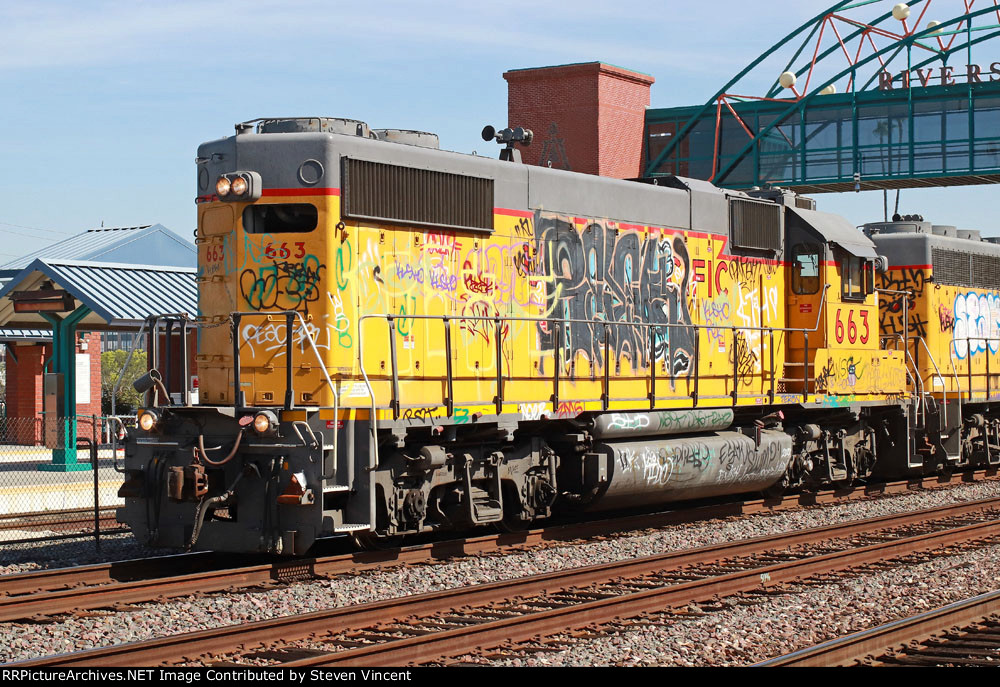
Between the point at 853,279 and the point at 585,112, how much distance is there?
24.9 meters

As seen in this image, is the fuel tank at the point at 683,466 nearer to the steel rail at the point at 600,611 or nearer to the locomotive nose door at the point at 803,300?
the locomotive nose door at the point at 803,300

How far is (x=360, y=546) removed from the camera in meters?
11.4

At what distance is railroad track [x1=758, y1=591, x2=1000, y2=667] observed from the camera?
7.29 metres

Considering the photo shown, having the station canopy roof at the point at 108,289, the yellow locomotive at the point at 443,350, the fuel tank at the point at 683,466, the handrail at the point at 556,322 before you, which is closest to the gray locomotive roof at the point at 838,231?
the handrail at the point at 556,322

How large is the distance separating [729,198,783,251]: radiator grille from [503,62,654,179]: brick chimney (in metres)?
23.5

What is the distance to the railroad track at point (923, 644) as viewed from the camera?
7.29 metres

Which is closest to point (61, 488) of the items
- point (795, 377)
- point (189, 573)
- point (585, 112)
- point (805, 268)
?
point (189, 573)

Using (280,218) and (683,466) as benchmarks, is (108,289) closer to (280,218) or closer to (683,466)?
(280,218)

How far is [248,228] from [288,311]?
41.9 inches

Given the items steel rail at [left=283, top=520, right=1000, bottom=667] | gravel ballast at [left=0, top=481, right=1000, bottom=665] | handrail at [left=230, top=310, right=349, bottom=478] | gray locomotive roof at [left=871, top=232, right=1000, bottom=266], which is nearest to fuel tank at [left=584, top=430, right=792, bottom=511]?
gravel ballast at [left=0, top=481, right=1000, bottom=665]

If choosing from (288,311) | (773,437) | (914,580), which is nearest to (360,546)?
(288,311)

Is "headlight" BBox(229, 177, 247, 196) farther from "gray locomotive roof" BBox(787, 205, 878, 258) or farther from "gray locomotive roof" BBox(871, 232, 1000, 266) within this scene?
"gray locomotive roof" BBox(871, 232, 1000, 266)
